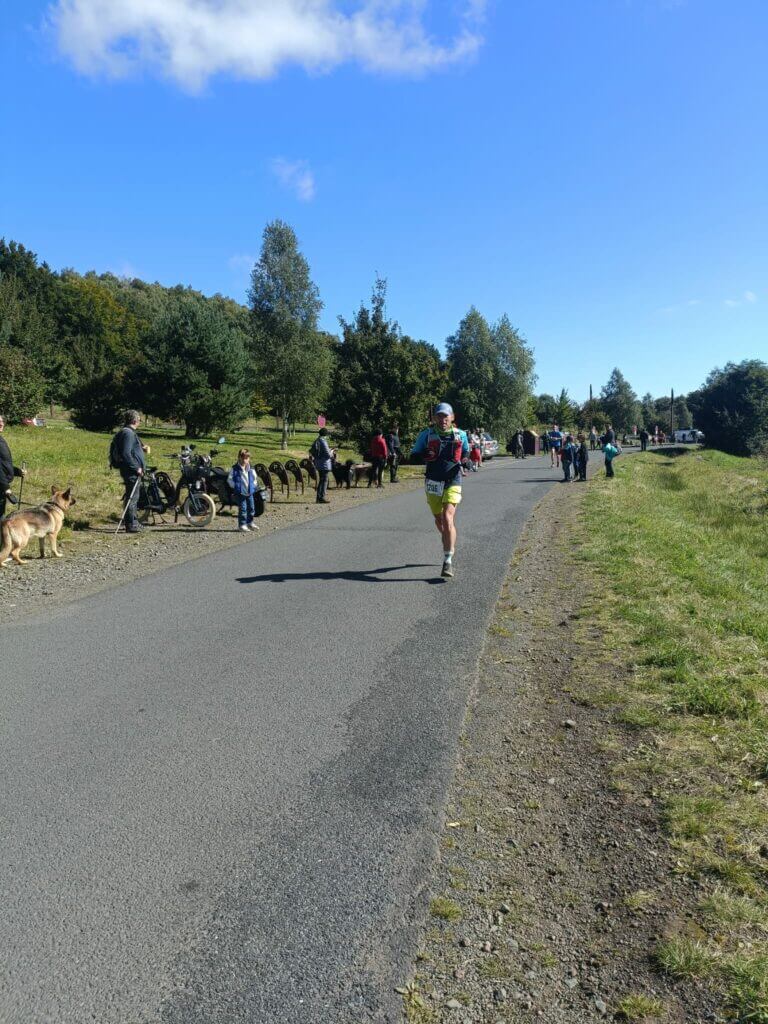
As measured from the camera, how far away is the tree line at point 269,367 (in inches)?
1081

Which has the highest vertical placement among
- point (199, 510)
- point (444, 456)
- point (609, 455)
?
point (444, 456)

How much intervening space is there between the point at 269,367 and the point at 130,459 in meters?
34.6

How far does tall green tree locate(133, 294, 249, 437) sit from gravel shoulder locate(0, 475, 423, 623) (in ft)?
80.2

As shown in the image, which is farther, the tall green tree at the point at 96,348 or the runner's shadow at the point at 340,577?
the tall green tree at the point at 96,348

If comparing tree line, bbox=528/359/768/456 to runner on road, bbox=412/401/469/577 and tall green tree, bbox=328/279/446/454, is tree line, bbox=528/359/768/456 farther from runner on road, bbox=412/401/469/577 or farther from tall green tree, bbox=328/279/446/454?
runner on road, bbox=412/401/469/577

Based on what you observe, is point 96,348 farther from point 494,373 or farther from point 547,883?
point 547,883

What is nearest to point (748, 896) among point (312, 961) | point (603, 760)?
point (603, 760)

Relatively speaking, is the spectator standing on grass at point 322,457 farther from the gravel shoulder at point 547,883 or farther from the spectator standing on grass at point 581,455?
the gravel shoulder at point 547,883

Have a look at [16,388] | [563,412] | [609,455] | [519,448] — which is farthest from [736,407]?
[16,388]

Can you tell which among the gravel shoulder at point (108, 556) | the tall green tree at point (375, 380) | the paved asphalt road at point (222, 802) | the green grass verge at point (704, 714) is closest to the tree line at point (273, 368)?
the tall green tree at point (375, 380)

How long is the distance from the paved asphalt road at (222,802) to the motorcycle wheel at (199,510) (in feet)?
19.6

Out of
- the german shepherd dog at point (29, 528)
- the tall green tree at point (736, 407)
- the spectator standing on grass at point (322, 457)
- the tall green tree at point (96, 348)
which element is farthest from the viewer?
the tall green tree at point (736, 407)

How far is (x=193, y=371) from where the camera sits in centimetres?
3853

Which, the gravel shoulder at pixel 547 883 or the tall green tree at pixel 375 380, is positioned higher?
the tall green tree at pixel 375 380
